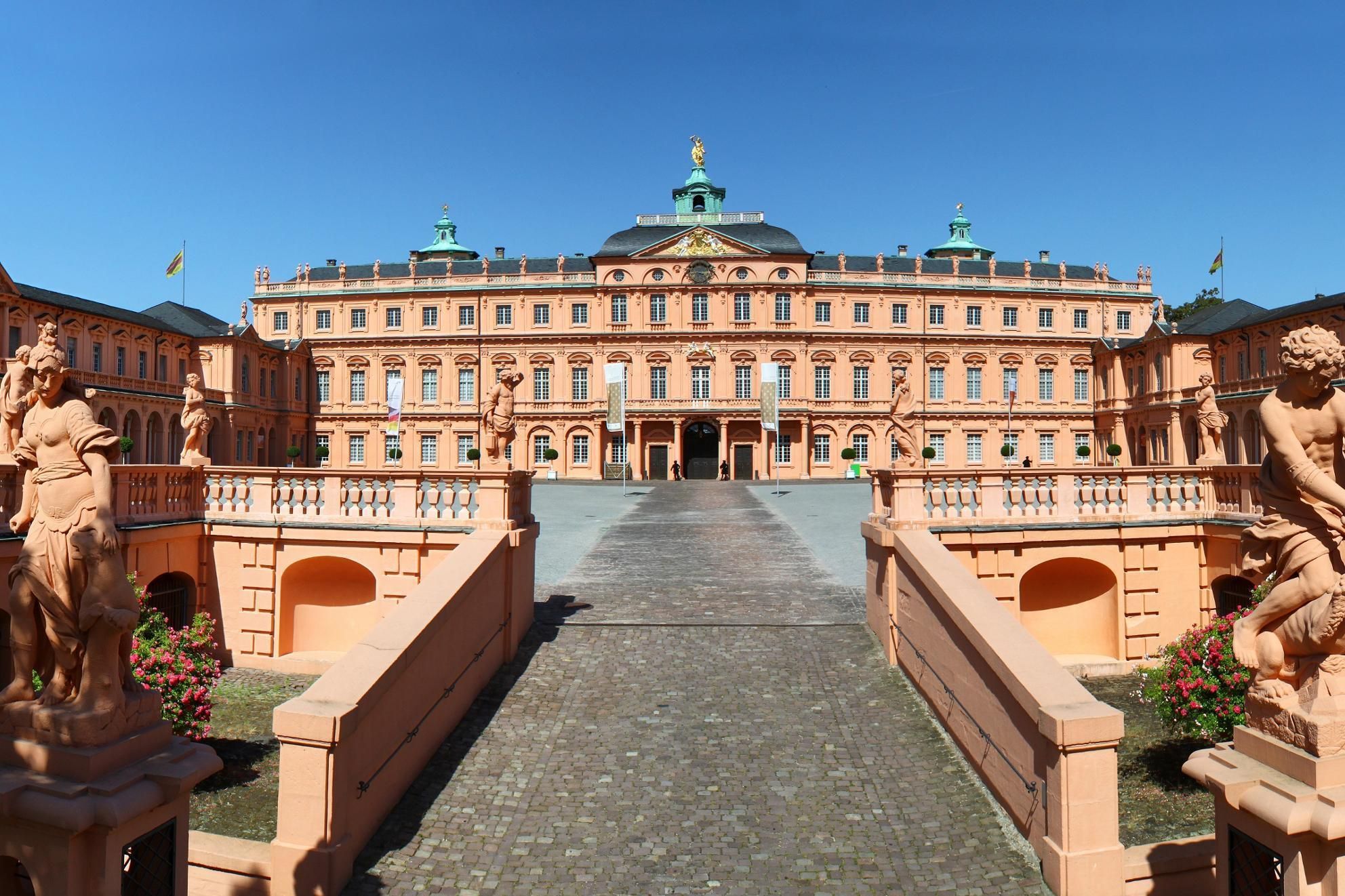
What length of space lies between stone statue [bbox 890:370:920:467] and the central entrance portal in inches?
1685

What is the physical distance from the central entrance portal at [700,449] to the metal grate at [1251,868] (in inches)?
2042

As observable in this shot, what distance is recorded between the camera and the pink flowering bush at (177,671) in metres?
9.33

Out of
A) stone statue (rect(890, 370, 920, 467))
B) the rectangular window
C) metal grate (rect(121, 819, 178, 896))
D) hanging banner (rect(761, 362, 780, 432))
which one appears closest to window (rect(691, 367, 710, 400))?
hanging banner (rect(761, 362, 780, 432))

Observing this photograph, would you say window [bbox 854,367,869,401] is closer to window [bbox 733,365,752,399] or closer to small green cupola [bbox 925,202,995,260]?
window [bbox 733,365,752,399]

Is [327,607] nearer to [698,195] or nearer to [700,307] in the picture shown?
[700,307]

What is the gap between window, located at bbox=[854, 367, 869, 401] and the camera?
57.6 metres

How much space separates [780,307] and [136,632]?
164 ft

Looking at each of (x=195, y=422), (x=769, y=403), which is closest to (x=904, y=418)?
(x=195, y=422)

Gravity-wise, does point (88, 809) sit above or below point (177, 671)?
above

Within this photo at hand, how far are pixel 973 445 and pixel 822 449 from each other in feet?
34.4

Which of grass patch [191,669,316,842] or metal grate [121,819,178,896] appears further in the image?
grass patch [191,669,316,842]

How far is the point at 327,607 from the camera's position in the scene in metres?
14.0

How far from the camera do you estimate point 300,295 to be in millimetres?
60312

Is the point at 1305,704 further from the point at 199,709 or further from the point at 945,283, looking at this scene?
the point at 945,283
